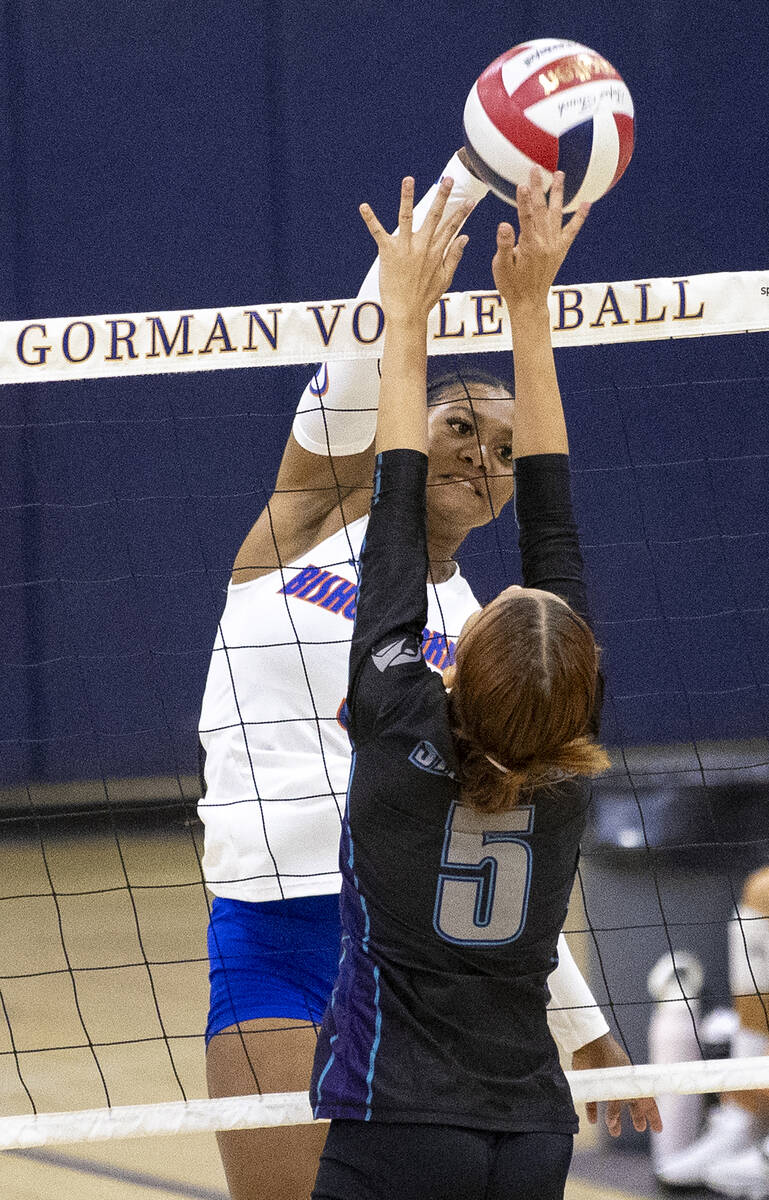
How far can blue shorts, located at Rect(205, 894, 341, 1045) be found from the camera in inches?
79.4

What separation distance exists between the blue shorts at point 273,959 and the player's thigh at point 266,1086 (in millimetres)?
25

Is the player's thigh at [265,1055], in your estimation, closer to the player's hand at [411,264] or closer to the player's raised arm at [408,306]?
the player's raised arm at [408,306]

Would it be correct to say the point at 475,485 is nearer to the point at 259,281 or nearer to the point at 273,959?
the point at 273,959

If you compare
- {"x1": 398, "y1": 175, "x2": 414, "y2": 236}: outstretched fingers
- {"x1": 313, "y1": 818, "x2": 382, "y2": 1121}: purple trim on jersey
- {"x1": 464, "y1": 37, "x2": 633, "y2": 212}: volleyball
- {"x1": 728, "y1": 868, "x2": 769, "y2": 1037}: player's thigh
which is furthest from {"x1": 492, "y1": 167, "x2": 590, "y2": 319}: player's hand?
{"x1": 728, "y1": 868, "x2": 769, "y2": 1037}: player's thigh

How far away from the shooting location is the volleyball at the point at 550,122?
1944 mm

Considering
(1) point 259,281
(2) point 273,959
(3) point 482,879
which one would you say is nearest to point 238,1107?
(2) point 273,959

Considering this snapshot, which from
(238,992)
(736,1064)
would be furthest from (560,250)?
(736,1064)

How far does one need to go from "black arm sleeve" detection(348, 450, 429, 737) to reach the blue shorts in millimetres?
649

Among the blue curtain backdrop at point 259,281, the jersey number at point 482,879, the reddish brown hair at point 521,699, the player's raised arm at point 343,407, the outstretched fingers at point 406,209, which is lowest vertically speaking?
the jersey number at point 482,879

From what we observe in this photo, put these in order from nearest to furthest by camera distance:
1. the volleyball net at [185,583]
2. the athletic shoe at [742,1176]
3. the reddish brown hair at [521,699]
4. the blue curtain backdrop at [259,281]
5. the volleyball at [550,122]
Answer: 1. the reddish brown hair at [521,699]
2. the volleyball at [550,122]
3. the athletic shoe at [742,1176]
4. the volleyball net at [185,583]
5. the blue curtain backdrop at [259,281]

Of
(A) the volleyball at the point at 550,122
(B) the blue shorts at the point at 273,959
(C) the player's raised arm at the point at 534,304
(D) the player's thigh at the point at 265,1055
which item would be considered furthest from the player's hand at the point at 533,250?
(D) the player's thigh at the point at 265,1055

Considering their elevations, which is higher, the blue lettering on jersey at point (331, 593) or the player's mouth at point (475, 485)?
the player's mouth at point (475, 485)

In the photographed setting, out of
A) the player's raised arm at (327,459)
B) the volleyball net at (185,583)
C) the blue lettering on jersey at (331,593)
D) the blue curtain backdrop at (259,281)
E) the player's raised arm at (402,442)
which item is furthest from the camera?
the blue curtain backdrop at (259,281)

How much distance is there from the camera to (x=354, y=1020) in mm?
1498
